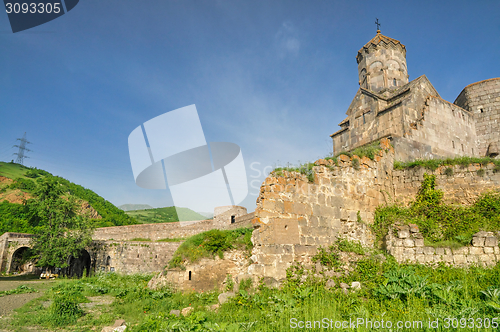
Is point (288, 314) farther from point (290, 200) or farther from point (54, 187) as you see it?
point (54, 187)

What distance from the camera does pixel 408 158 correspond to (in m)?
11.2

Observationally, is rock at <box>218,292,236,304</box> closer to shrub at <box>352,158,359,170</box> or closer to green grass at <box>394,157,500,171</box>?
Answer: shrub at <box>352,158,359,170</box>

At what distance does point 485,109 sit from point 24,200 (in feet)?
111

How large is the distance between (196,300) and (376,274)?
16.7ft

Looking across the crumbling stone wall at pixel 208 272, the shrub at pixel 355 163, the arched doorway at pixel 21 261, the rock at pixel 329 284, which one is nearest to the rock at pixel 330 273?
the rock at pixel 329 284

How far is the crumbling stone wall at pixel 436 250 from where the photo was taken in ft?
22.4

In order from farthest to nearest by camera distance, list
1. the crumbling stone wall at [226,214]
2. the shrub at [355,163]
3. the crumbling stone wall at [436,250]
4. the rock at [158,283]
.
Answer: the crumbling stone wall at [226,214] < the rock at [158,283] < the shrub at [355,163] < the crumbling stone wall at [436,250]

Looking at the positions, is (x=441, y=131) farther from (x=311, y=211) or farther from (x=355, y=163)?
(x=311, y=211)

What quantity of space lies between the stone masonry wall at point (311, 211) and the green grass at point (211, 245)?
5.85ft

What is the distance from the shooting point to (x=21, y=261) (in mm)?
24219

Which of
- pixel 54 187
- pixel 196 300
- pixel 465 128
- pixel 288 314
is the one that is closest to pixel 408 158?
pixel 465 128

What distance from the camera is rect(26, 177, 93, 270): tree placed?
19.8 meters

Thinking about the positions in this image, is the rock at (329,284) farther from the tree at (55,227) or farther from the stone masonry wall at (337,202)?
the tree at (55,227)

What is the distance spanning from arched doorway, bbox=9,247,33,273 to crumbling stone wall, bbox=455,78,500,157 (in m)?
34.0
